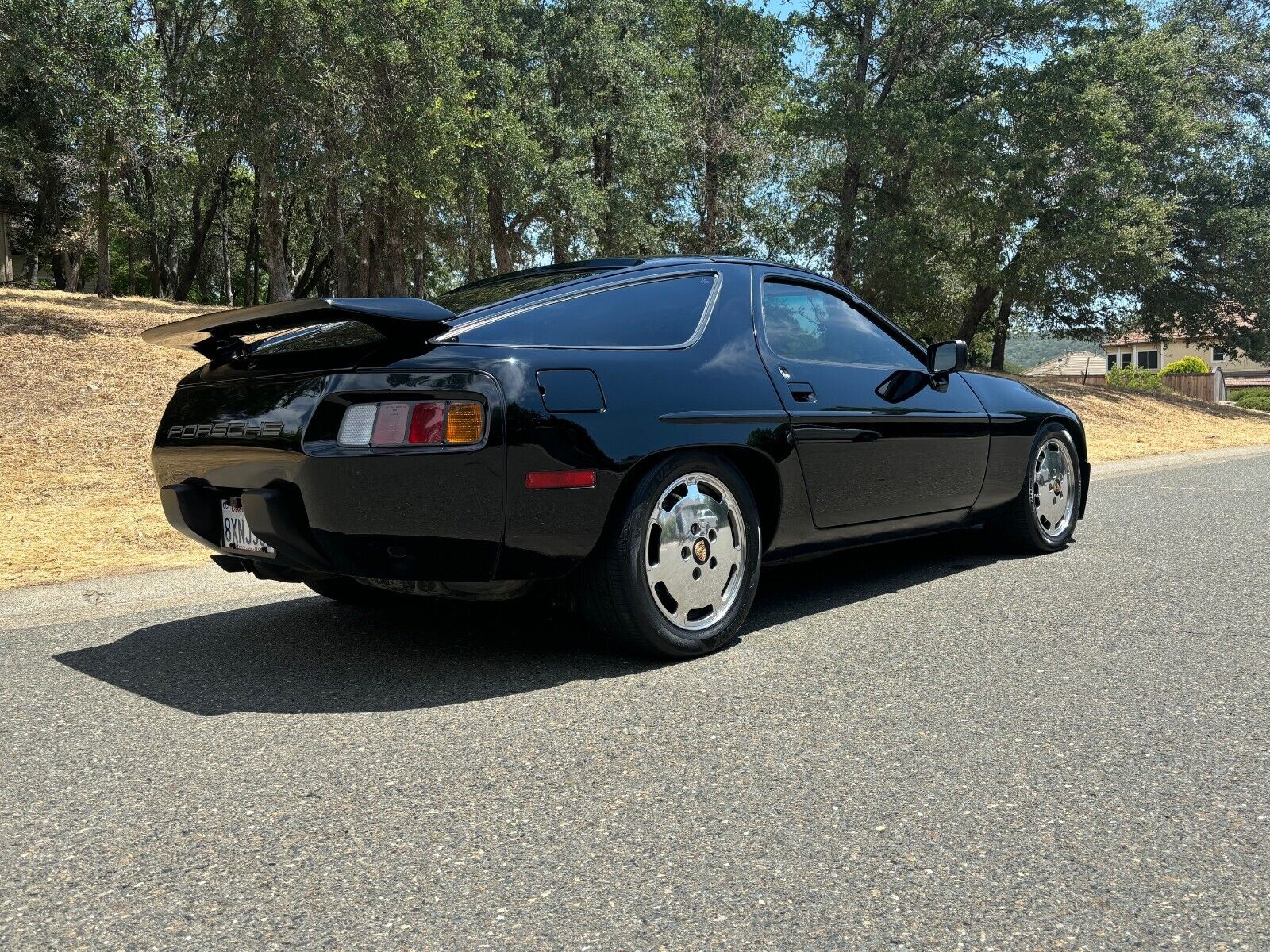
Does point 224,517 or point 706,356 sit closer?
point 224,517

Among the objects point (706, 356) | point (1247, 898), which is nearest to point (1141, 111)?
point (706, 356)

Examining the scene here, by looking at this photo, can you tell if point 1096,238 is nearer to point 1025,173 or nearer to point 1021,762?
point 1025,173

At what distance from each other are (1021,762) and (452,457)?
6.28 ft

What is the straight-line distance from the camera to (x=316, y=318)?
3.86 metres

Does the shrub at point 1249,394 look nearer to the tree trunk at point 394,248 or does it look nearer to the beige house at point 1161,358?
the beige house at point 1161,358

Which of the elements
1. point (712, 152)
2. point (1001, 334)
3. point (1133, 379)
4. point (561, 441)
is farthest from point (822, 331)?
point (1133, 379)

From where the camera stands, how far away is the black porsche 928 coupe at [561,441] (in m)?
3.56

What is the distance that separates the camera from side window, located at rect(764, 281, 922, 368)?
4.81 m

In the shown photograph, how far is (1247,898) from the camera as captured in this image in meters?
2.24

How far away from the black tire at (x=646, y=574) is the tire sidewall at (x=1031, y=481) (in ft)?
8.32

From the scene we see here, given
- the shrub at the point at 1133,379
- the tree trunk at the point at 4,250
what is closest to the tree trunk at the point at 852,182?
the shrub at the point at 1133,379

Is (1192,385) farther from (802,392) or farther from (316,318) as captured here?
(316,318)

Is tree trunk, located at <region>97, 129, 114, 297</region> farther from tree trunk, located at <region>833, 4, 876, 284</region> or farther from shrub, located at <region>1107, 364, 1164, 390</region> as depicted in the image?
shrub, located at <region>1107, 364, 1164, 390</region>

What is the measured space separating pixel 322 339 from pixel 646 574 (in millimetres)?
1459
